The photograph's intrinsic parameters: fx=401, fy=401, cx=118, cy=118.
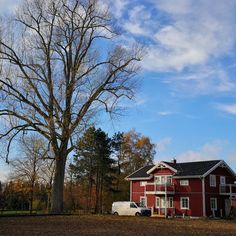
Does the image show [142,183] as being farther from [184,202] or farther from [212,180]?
[212,180]

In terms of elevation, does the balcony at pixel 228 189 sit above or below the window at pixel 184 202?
above

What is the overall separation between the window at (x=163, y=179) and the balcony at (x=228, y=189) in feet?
21.9

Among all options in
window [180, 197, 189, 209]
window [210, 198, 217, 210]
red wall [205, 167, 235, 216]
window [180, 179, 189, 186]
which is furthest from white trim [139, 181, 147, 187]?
window [210, 198, 217, 210]

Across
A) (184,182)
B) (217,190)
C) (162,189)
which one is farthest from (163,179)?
(217,190)

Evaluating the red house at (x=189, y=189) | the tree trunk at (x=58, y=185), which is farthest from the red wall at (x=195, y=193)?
the tree trunk at (x=58, y=185)

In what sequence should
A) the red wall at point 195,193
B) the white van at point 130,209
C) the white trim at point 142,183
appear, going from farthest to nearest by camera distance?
1. the white trim at point 142,183
2. the red wall at point 195,193
3. the white van at point 130,209

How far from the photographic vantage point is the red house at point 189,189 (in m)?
49.6

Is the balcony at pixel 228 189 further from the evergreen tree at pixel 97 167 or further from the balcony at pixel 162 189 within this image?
the evergreen tree at pixel 97 167

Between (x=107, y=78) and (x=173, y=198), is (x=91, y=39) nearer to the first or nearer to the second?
(x=107, y=78)

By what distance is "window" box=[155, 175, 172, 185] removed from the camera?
175ft

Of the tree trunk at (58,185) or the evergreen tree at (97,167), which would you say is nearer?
the tree trunk at (58,185)

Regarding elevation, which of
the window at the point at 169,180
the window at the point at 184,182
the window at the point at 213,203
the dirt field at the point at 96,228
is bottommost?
the dirt field at the point at 96,228

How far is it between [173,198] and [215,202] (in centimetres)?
535

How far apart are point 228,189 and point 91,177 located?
931 inches
